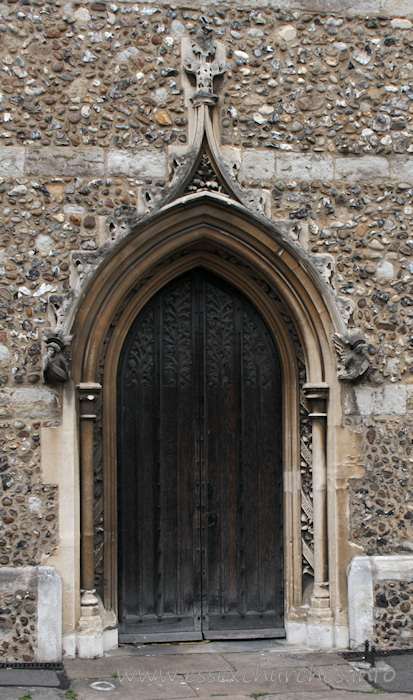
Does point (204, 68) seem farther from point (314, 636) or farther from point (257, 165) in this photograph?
point (314, 636)

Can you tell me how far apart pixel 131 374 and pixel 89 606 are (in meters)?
1.71

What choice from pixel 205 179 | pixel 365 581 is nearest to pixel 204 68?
pixel 205 179

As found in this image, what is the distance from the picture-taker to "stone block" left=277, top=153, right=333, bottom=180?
21.6 ft

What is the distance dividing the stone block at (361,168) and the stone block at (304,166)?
0.26 ft

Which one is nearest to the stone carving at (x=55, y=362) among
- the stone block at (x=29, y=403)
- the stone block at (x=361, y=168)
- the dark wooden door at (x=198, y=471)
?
the stone block at (x=29, y=403)

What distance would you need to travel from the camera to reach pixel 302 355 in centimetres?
665

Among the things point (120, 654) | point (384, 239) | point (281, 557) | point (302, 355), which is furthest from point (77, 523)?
point (384, 239)

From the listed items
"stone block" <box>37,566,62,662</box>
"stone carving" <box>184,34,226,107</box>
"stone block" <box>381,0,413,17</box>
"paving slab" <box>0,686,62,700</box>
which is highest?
"stone block" <box>381,0,413,17</box>

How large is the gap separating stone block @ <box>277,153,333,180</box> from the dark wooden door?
1012 millimetres

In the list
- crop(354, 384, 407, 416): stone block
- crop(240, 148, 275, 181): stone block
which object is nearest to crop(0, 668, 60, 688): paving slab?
crop(354, 384, 407, 416): stone block

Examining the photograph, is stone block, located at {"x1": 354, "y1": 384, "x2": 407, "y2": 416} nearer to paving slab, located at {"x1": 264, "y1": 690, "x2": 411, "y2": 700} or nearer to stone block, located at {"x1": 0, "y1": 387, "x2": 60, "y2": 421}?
paving slab, located at {"x1": 264, "y1": 690, "x2": 411, "y2": 700}

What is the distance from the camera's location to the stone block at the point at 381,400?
21.3 feet

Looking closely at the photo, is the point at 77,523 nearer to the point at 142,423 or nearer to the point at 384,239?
the point at 142,423

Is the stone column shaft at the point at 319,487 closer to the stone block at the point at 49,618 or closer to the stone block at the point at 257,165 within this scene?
the stone block at the point at 257,165
